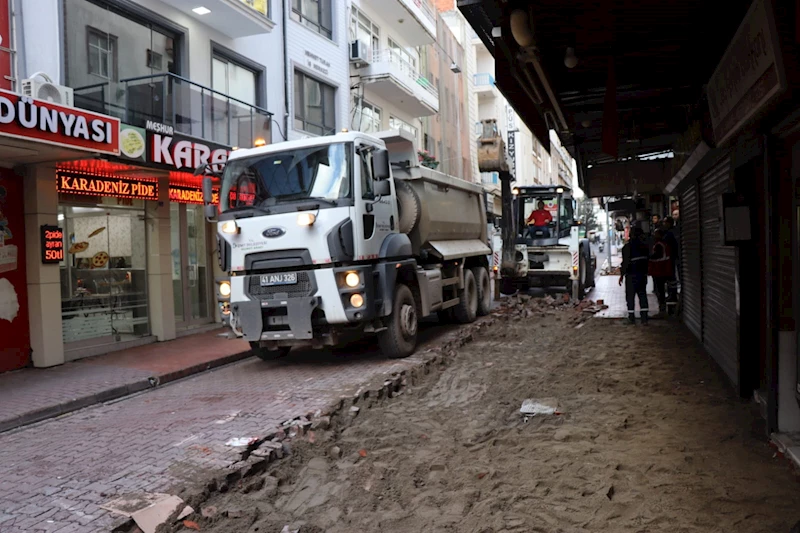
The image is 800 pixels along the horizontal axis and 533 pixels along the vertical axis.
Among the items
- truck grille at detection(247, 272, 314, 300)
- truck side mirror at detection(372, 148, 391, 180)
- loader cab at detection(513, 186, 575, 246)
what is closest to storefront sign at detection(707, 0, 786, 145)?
truck side mirror at detection(372, 148, 391, 180)

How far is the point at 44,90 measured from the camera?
848cm

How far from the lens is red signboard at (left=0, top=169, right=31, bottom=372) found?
880 cm

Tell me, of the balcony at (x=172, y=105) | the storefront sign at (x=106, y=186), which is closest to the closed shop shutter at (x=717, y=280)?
the balcony at (x=172, y=105)

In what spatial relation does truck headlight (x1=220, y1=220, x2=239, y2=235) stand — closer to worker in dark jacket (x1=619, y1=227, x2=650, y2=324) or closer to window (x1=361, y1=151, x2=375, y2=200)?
window (x1=361, y1=151, x2=375, y2=200)

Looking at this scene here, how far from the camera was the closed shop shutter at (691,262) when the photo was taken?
883 cm

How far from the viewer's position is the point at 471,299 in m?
12.9

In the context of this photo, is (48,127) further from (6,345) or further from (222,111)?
(222,111)

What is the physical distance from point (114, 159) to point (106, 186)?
4.47ft

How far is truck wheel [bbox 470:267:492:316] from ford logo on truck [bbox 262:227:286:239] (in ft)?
20.4

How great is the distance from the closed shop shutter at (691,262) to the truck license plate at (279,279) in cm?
557

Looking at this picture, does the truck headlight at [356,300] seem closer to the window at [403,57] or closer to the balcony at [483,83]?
the window at [403,57]

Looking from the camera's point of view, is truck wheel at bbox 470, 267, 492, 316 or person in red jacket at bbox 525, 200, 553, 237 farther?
person in red jacket at bbox 525, 200, 553, 237

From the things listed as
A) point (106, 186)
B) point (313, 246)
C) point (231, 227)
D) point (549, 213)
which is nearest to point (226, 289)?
point (231, 227)

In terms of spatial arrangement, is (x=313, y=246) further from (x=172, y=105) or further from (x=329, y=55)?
(x=329, y=55)
